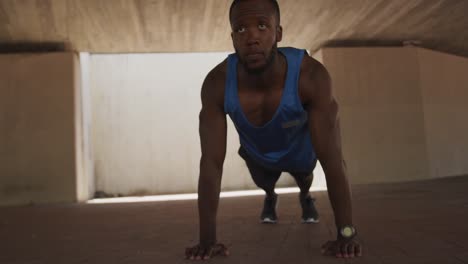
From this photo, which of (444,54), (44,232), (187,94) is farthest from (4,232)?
(444,54)

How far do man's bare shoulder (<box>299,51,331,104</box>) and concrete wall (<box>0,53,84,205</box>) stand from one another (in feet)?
30.2

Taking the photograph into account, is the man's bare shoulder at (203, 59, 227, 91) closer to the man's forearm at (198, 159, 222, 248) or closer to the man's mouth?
the man's mouth

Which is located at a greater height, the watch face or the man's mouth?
the man's mouth

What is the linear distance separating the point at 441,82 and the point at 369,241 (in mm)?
11466

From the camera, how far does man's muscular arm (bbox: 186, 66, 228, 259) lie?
2.60m

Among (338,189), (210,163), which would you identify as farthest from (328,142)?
(210,163)

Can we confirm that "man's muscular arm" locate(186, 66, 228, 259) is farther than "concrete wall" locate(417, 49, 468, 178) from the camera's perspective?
No

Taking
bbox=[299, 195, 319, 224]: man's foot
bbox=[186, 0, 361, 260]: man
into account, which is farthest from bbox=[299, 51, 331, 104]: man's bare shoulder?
bbox=[299, 195, 319, 224]: man's foot

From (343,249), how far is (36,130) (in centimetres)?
977

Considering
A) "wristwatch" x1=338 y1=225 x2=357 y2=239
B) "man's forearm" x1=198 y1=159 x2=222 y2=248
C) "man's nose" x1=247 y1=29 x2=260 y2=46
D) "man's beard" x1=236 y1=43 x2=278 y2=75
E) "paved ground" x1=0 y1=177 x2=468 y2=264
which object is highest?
"man's nose" x1=247 y1=29 x2=260 y2=46

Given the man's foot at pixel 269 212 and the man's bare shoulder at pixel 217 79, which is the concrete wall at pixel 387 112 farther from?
the man's bare shoulder at pixel 217 79

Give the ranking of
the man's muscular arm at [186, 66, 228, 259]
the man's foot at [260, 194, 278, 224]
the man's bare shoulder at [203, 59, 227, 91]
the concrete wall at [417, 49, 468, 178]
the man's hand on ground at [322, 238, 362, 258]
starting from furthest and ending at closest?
the concrete wall at [417, 49, 468, 178] → the man's foot at [260, 194, 278, 224] → the man's bare shoulder at [203, 59, 227, 91] → the man's muscular arm at [186, 66, 228, 259] → the man's hand on ground at [322, 238, 362, 258]

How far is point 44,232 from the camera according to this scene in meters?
4.66

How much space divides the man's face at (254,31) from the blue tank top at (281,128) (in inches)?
7.3
